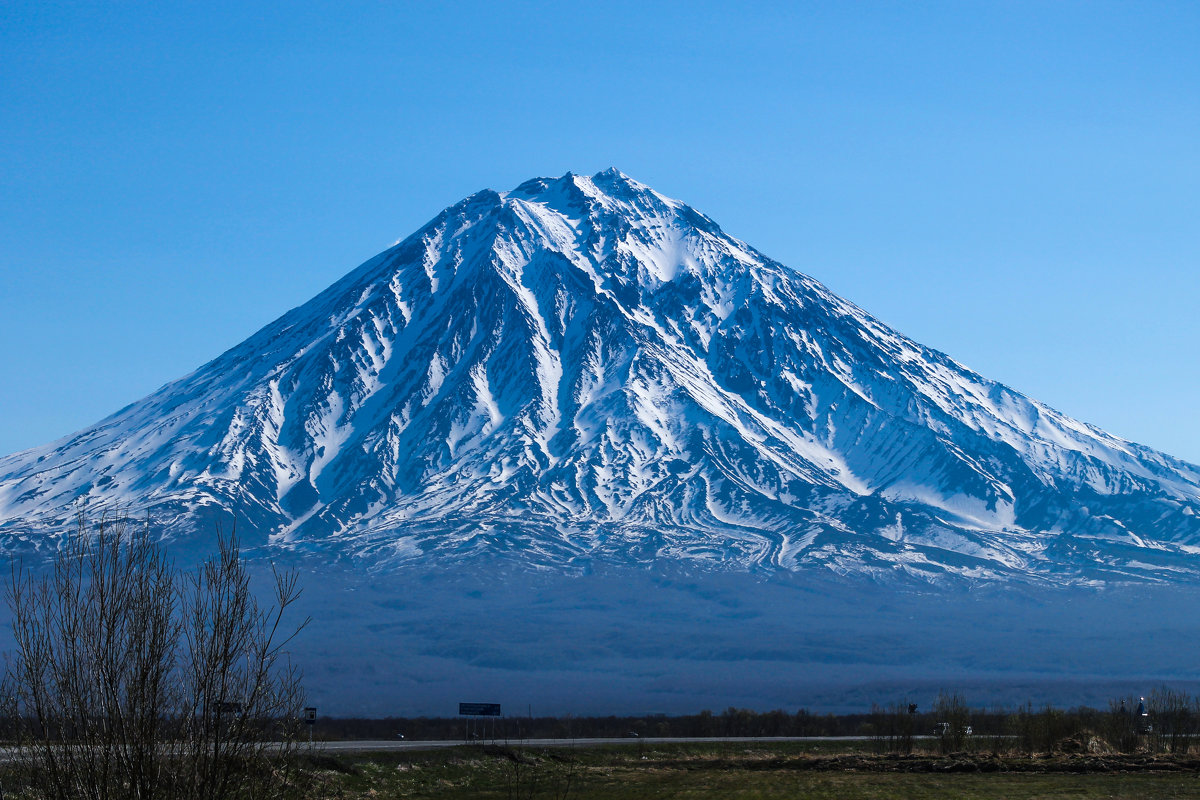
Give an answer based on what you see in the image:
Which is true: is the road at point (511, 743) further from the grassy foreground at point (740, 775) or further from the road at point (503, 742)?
the grassy foreground at point (740, 775)

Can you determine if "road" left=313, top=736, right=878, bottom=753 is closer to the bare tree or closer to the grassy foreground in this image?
the grassy foreground

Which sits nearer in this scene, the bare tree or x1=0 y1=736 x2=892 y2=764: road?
the bare tree

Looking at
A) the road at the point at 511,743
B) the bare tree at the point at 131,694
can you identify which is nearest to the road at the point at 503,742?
the road at the point at 511,743

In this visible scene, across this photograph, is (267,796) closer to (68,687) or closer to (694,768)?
(68,687)

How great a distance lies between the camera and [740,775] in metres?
51.7

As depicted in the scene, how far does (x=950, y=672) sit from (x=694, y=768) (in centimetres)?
13321

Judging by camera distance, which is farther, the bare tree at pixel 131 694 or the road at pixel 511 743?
the road at pixel 511 743

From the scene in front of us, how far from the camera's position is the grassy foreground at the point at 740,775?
139 ft

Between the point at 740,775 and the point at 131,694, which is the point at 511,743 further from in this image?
the point at 131,694

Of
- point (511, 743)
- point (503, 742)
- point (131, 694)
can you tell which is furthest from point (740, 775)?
point (131, 694)

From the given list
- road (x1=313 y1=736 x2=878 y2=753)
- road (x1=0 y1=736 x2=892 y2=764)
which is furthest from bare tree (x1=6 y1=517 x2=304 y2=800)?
road (x1=313 y1=736 x2=878 y2=753)

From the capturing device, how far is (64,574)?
18375mm

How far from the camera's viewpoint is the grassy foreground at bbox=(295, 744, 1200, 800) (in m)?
42.5

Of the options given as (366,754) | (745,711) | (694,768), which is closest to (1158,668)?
(745,711)
